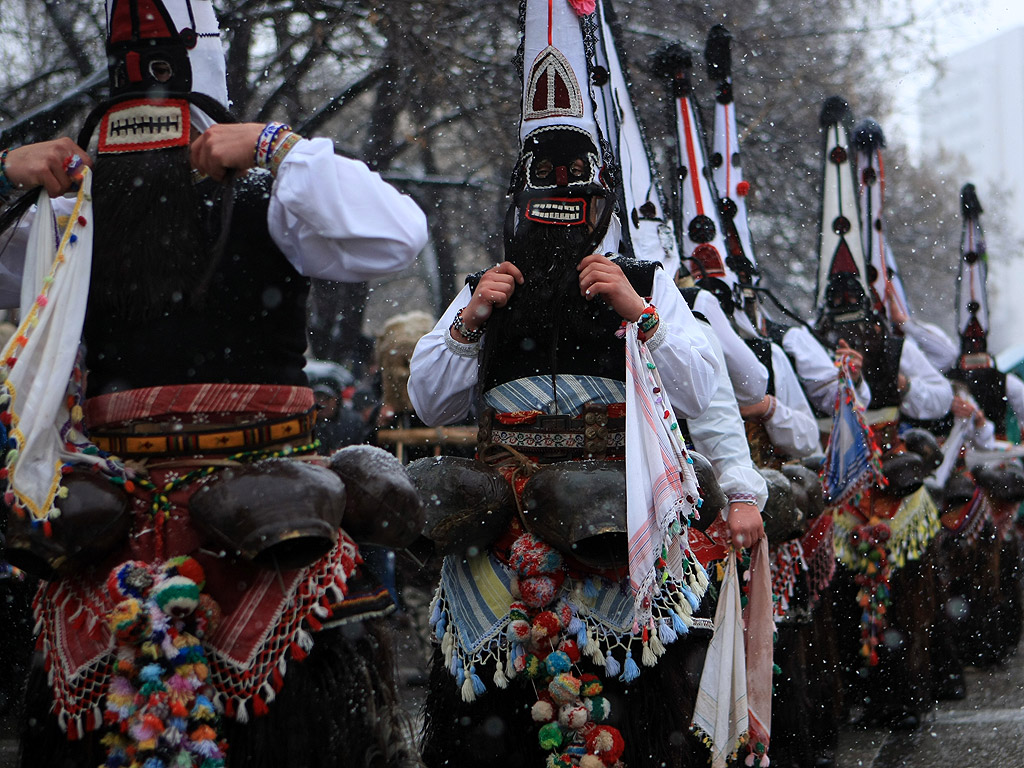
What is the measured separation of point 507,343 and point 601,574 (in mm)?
753

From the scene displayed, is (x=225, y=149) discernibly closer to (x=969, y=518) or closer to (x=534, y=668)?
(x=534, y=668)

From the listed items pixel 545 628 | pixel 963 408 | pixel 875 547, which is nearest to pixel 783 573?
pixel 875 547

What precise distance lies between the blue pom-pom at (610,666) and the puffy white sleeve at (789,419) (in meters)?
2.38

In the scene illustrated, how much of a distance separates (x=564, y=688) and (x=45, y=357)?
1.63 meters

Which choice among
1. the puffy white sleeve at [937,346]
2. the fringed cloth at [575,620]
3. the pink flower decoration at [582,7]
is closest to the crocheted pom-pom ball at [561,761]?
the fringed cloth at [575,620]

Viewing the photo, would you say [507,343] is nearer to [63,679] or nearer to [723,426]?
[723,426]

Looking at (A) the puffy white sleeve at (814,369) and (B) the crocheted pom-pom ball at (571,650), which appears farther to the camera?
(A) the puffy white sleeve at (814,369)

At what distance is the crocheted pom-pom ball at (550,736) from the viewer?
11.5 feet

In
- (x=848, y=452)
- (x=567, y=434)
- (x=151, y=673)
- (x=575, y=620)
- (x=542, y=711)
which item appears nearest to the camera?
(x=151, y=673)

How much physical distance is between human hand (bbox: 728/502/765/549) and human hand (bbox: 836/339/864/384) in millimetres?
2641

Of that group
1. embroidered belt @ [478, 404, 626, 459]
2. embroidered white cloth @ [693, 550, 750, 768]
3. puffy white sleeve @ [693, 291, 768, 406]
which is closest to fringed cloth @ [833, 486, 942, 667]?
puffy white sleeve @ [693, 291, 768, 406]

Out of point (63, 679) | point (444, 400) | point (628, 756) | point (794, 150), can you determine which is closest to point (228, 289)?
point (63, 679)

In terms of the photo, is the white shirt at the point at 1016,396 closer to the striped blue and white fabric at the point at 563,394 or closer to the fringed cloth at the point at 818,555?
the fringed cloth at the point at 818,555

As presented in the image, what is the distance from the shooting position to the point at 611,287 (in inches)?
142
